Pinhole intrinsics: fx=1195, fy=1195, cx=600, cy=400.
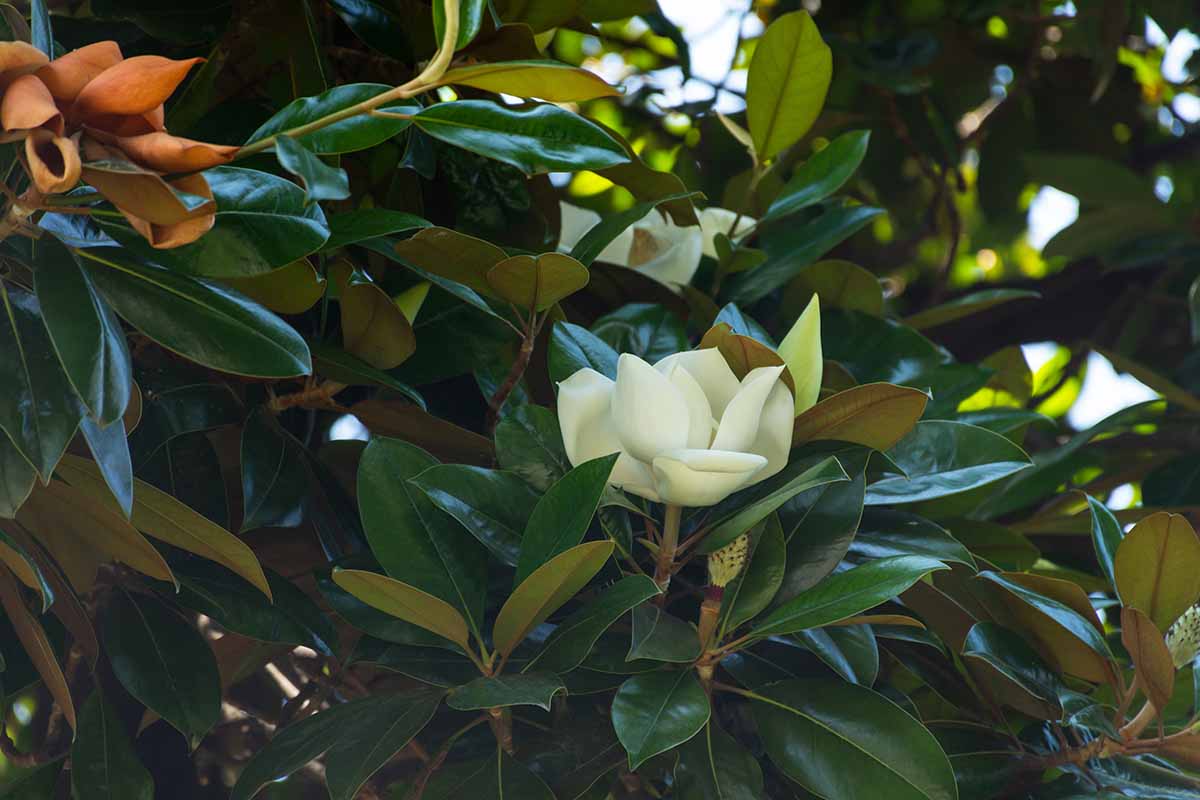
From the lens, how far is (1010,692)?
2.48ft

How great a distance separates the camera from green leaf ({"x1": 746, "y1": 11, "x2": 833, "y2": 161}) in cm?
86

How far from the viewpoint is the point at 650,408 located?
1.98ft

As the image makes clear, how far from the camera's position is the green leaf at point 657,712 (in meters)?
0.57

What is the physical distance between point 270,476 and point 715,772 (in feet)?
1.02

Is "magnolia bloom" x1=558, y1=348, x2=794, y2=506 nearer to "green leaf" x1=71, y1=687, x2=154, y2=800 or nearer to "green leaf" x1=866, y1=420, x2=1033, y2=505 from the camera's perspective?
"green leaf" x1=866, y1=420, x2=1033, y2=505

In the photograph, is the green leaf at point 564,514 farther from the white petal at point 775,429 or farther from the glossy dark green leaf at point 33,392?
the glossy dark green leaf at point 33,392

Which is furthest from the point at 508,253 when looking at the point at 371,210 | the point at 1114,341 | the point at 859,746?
the point at 1114,341

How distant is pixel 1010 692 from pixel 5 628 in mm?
614

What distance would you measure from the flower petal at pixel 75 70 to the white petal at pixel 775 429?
1.14 feet

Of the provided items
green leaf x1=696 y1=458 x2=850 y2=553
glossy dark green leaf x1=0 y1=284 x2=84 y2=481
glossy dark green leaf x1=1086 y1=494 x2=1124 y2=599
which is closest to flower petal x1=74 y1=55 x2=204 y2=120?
glossy dark green leaf x1=0 y1=284 x2=84 y2=481

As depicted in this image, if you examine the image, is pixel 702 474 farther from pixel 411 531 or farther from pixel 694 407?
pixel 411 531

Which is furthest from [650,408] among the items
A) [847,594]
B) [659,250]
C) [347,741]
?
[659,250]

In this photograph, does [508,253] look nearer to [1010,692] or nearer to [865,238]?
[1010,692]

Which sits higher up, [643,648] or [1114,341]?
[643,648]
